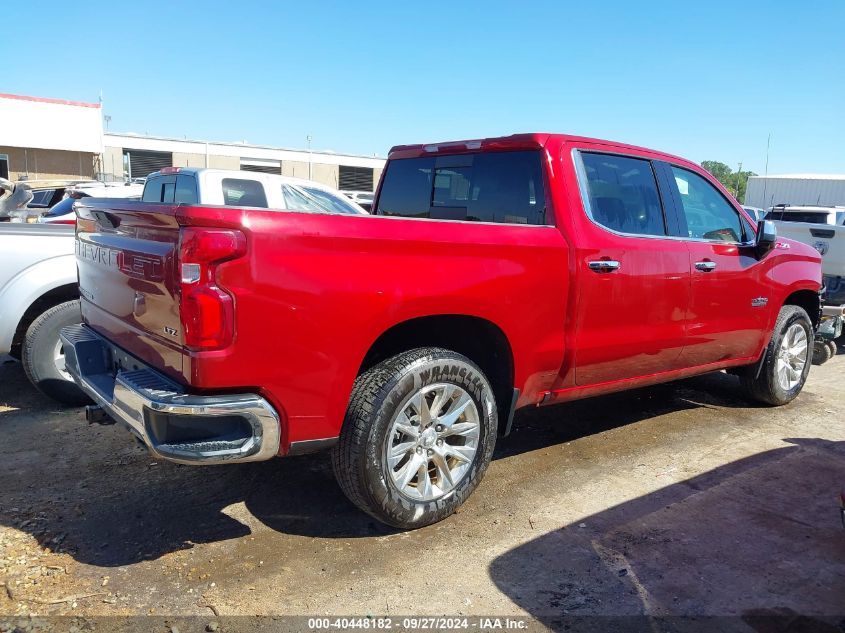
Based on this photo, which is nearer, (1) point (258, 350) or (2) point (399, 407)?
(1) point (258, 350)

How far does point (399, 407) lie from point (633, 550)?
134 centimetres

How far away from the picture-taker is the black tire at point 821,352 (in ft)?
22.0

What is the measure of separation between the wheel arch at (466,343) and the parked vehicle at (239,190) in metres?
4.78

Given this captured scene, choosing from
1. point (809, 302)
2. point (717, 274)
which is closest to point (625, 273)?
point (717, 274)

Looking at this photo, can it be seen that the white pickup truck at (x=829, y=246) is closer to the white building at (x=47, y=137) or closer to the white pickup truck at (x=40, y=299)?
the white pickup truck at (x=40, y=299)

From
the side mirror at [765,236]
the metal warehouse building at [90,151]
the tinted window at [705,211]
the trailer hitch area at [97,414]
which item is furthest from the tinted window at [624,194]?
the metal warehouse building at [90,151]

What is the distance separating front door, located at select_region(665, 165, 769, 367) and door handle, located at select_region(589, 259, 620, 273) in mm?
835

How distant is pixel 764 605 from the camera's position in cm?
283

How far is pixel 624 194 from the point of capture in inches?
165

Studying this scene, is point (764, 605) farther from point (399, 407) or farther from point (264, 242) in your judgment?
point (264, 242)

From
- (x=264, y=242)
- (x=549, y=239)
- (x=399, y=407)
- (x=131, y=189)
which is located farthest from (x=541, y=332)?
(x=131, y=189)

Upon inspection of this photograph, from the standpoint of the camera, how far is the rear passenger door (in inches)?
152

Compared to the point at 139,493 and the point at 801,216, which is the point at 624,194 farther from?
the point at 801,216

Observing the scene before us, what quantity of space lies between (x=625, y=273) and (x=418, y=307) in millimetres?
1517
